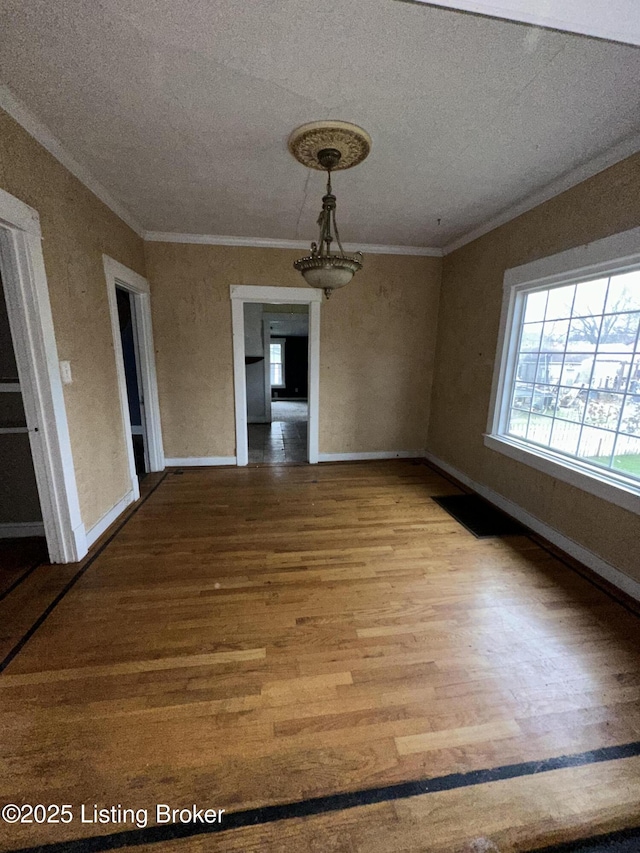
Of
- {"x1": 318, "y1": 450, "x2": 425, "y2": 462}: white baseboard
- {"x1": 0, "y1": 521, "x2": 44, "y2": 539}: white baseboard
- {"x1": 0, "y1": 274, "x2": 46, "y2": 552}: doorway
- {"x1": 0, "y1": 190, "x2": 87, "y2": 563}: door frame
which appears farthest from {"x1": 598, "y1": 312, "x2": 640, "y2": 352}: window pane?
{"x1": 0, "y1": 521, "x2": 44, "y2": 539}: white baseboard

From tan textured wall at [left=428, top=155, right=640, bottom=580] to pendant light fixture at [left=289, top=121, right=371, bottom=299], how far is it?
1.54 metres

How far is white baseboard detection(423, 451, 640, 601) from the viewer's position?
2.10m

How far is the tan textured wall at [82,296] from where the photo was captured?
1914 millimetres

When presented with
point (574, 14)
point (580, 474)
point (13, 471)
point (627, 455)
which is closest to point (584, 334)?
point (627, 455)

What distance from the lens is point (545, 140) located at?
2.01m

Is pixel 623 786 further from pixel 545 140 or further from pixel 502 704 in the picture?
pixel 545 140

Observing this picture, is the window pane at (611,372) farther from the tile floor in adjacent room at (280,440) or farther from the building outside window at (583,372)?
the tile floor in adjacent room at (280,440)

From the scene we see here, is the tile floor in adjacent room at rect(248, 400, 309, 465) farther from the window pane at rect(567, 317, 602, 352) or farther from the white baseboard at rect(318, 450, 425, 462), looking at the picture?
the window pane at rect(567, 317, 602, 352)

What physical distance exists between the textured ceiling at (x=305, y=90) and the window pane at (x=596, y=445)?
1752 millimetres

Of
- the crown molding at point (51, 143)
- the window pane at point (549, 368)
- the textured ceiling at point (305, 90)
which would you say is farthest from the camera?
the window pane at point (549, 368)

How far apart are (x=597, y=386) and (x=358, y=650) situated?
230 centimetres

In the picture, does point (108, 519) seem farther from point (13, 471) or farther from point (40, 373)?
point (40, 373)

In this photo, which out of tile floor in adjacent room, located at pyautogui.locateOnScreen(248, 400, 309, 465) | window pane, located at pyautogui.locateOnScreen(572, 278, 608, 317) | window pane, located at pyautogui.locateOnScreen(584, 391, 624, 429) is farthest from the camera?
tile floor in adjacent room, located at pyautogui.locateOnScreen(248, 400, 309, 465)

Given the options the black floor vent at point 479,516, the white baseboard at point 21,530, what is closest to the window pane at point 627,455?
the black floor vent at point 479,516
